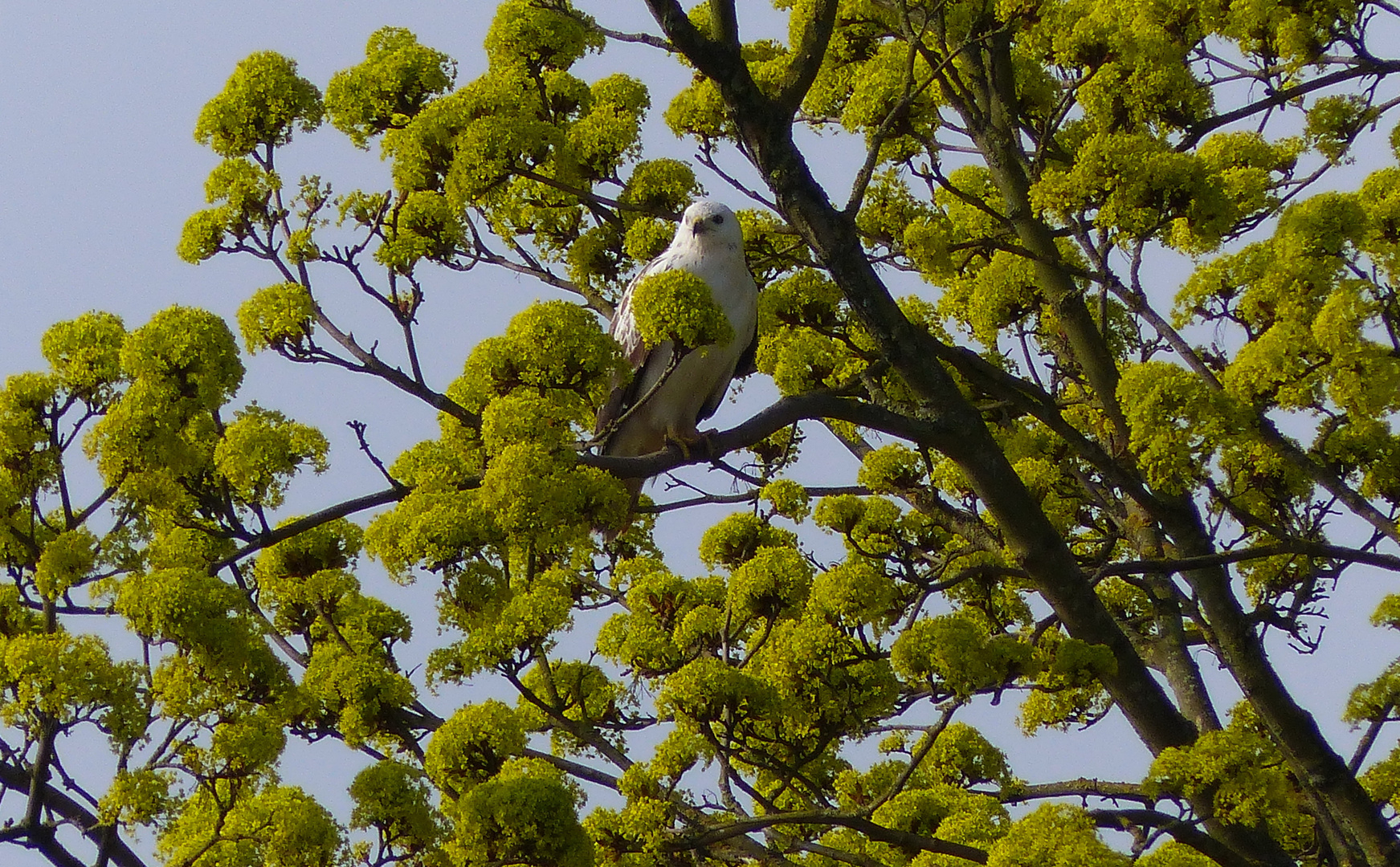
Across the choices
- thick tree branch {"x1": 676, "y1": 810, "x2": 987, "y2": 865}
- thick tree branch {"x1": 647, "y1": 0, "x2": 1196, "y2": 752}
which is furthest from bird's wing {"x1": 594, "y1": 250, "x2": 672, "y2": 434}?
thick tree branch {"x1": 676, "y1": 810, "x2": 987, "y2": 865}

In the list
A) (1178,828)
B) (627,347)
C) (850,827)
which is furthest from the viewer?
(627,347)

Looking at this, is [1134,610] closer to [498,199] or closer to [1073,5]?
[1073,5]

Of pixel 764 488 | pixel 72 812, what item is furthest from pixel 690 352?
pixel 72 812

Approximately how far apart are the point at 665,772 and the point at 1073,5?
4307 millimetres

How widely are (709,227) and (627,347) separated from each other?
0.74m

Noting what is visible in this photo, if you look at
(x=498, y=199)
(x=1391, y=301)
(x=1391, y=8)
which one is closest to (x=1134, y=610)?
(x=1391, y=301)

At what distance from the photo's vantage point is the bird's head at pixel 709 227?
792 cm

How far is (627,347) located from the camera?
8.25 meters

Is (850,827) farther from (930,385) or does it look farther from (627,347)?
(627,347)

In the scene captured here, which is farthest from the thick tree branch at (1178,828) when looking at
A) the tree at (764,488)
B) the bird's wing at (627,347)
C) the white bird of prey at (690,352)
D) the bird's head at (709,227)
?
the bird's head at (709,227)

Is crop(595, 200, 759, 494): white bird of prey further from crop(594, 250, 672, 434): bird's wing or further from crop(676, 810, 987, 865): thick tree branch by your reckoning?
crop(676, 810, 987, 865): thick tree branch

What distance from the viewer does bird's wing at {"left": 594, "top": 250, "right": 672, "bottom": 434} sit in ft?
26.0

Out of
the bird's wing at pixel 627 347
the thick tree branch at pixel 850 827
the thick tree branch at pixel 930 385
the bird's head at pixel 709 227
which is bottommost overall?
the thick tree branch at pixel 850 827

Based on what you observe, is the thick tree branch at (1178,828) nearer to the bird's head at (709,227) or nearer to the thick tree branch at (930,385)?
the thick tree branch at (930,385)
